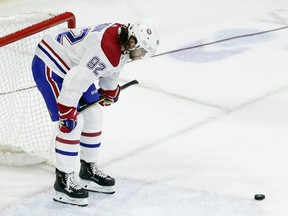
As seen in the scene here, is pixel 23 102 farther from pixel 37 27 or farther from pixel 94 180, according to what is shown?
pixel 94 180

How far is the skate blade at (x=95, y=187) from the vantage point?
9.53ft

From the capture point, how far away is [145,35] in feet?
8.47

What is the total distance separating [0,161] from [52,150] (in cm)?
22

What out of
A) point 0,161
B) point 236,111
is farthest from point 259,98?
point 0,161

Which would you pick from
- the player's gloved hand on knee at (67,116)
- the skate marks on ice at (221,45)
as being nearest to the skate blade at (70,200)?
the player's gloved hand on knee at (67,116)

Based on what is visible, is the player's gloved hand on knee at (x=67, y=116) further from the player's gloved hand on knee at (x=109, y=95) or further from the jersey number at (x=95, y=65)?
the player's gloved hand on knee at (x=109, y=95)

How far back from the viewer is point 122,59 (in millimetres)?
2680

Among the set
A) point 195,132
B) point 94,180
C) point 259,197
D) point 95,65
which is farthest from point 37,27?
point 259,197

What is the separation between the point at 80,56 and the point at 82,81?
0.45ft

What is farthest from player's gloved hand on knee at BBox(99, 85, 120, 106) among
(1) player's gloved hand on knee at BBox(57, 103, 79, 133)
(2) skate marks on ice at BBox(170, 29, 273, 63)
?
(2) skate marks on ice at BBox(170, 29, 273, 63)

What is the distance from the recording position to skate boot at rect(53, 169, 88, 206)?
110 inches

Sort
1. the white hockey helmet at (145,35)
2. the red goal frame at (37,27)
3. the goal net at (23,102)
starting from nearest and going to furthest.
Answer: the white hockey helmet at (145,35)
the red goal frame at (37,27)
the goal net at (23,102)

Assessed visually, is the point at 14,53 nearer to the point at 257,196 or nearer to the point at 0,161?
the point at 0,161

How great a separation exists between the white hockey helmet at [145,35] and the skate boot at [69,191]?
1.84 ft
